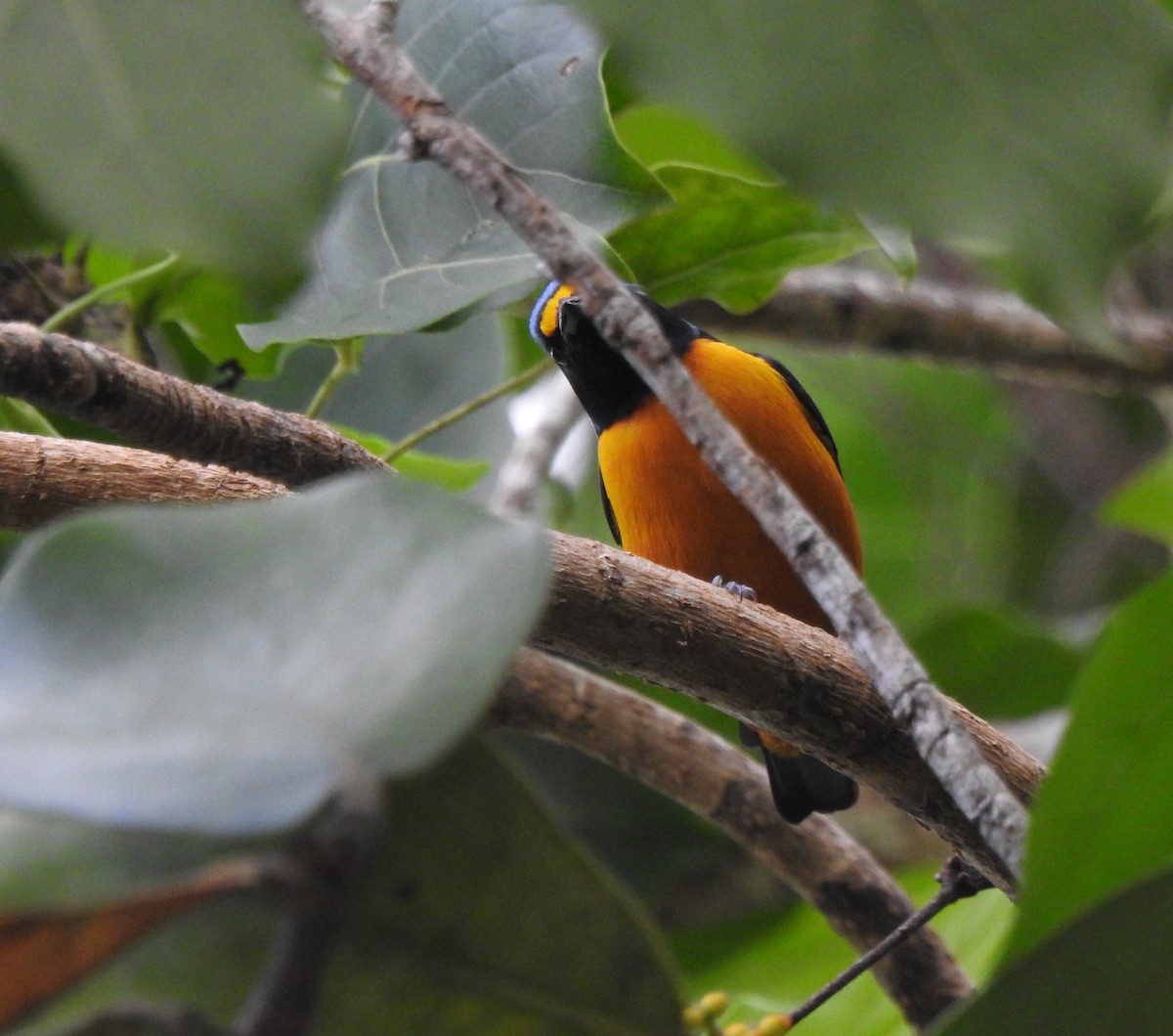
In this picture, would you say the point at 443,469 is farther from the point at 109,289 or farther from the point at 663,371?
the point at 663,371

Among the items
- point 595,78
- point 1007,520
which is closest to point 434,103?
point 595,78

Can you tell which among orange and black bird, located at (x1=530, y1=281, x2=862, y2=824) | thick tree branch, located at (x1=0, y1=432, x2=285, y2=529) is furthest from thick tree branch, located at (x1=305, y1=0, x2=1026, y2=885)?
orange and black bird, located at (x1=530, y1=281, x2=862, y2=824)

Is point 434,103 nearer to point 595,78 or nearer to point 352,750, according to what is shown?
point 595,78

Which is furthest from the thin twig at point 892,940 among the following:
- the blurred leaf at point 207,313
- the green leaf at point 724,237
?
the blurred leaf at point 207,313

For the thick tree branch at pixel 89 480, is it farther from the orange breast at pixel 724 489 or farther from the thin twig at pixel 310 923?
the orange breast at pixel 724 489

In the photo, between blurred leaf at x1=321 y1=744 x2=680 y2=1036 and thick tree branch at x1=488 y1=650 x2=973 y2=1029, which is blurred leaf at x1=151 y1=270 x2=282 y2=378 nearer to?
thick tree branch at x1=488 y1=650 x2=973 y2=1029

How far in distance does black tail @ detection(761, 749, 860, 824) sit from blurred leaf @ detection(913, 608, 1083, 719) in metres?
0.51

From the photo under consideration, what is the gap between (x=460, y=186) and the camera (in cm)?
115

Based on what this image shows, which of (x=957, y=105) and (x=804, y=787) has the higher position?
(x=957, y=105)

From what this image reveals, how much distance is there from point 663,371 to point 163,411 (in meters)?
0.43

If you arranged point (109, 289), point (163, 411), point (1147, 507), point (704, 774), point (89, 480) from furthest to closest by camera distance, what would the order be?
point (1147, 507) → point (704, 774) → point (109, 289) → point (89, 480) → point (163, 411)

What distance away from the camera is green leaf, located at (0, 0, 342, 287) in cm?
45

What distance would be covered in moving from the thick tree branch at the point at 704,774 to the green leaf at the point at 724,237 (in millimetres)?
480

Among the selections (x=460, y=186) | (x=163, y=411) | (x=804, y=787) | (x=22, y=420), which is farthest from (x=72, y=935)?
(x=804, y=787)
